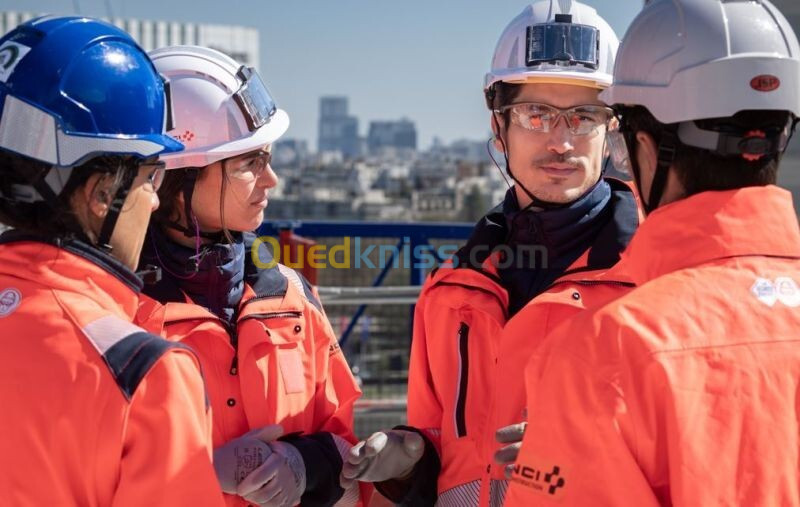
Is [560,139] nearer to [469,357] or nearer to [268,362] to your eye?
[469,357]

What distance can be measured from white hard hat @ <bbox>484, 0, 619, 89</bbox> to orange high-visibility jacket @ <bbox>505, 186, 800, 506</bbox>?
1299 mm

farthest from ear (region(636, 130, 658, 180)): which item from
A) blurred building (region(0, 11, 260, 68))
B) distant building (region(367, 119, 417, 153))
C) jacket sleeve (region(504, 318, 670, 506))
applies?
distant building (region(367, 119, 417, 153))

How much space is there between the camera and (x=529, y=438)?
5.21ft

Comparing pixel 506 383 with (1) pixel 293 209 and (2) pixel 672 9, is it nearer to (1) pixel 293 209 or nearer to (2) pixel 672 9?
(2) pixel 672 9

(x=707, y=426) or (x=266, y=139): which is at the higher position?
(x=266, y=139)

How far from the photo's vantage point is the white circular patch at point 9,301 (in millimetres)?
1718

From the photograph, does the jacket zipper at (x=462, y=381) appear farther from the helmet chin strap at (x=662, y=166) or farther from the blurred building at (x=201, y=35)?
the blurred building at (x=201, y=35)

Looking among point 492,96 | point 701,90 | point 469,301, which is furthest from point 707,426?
point 492,96

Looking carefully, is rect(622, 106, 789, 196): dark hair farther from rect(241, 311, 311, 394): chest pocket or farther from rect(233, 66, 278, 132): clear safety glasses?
rect(233, 66, 278, 132): clear safety glasses

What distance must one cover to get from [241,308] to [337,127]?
143926 millimetres

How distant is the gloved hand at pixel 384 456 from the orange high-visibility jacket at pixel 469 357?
0.10 metres

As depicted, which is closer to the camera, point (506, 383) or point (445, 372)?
point (506, 383)

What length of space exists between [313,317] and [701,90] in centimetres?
149

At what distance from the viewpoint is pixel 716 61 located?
1706 millimetres
